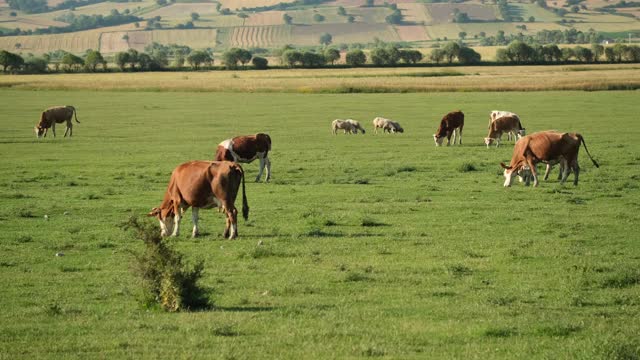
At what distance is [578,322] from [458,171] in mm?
18789

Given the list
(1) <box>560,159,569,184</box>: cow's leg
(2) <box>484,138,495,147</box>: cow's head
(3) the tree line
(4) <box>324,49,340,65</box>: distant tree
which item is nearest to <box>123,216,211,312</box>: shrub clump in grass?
(1) <box>560,159,569,184</box>: cow's leg

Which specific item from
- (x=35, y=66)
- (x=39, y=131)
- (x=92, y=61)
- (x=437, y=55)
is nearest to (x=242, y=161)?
(x=39, y=131)

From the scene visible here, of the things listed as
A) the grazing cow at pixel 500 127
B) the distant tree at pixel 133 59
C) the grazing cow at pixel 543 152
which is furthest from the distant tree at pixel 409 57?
the grazing cow at pixel 543 152

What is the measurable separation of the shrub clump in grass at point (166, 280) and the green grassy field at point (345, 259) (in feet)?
0.81

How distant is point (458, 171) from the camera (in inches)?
1215

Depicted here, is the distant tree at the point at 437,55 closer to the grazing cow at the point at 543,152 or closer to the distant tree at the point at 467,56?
the distant tree at the point at 467,56

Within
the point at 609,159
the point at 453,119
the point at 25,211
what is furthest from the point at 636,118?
the point at 25,211

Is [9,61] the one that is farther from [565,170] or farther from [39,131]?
[565,170]

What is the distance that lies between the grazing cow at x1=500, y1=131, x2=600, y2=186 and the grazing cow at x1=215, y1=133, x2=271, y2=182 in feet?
22.4

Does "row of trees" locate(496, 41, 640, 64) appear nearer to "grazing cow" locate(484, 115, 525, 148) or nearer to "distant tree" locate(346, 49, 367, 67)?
"distant tree" locate(346, 49, 367, 67)

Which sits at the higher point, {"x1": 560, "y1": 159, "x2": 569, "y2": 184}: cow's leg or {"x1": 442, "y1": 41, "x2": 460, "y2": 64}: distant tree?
{"x1": 560, "y1": 159, "x2": 569, "y2": 184}: cow's leg

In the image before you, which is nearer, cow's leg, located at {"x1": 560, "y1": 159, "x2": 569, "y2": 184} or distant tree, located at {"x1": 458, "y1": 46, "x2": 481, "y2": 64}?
cow's leg, located at {"x1": 560, "y1": 159, "x2": 569, "y2": 184}

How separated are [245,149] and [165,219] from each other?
9.41 m

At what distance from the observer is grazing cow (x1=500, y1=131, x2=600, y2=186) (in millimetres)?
26953
